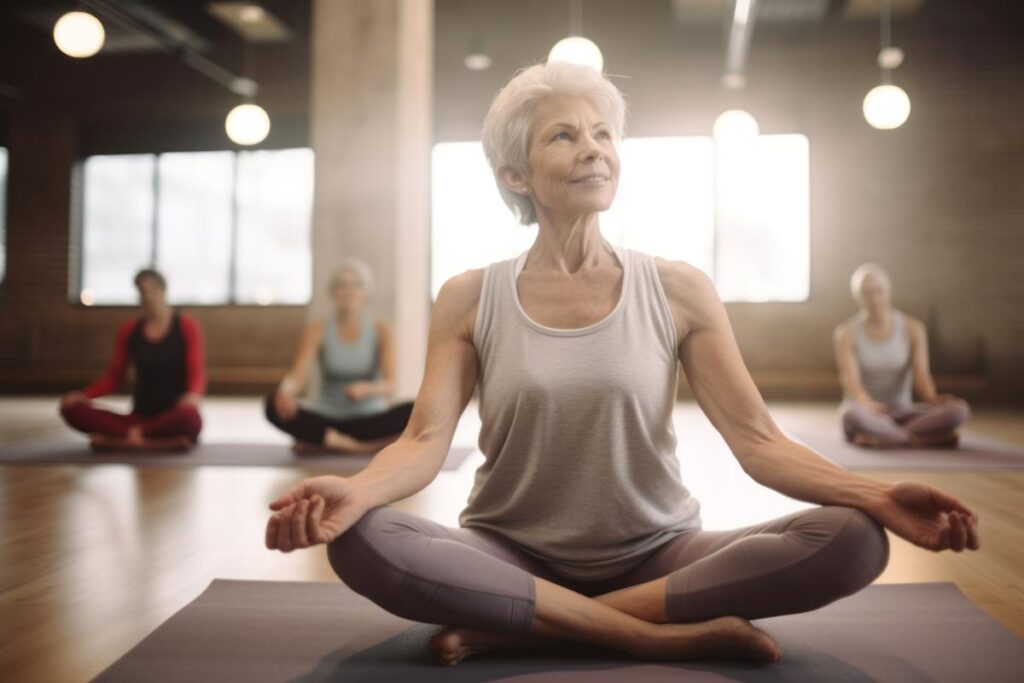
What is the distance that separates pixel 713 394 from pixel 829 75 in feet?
25.4

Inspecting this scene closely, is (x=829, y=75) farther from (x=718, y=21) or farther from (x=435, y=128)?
(x=435, y=128)

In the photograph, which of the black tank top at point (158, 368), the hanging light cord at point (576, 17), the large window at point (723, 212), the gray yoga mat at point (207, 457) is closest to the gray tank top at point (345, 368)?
the gray yoga mat at point (207, 457)

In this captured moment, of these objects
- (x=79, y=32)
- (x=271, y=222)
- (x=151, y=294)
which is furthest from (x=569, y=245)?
(x=271, y=222)

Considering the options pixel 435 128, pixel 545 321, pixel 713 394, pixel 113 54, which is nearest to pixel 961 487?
pixel 713 394

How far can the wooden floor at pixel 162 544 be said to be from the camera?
1.67 metres

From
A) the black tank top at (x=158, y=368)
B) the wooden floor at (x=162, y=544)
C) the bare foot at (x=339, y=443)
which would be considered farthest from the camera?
the black tank top at (x=158, y=368)

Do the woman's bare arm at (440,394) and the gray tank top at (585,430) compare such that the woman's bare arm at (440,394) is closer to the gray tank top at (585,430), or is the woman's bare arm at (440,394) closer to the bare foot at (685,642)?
the gray tank top at (585,430)

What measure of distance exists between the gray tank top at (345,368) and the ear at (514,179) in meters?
2.76

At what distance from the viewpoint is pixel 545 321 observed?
1.53 m

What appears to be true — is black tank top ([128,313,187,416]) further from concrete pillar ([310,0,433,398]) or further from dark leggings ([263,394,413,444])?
concrete pillar ([310,0,433,398])

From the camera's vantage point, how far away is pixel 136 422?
4.48m

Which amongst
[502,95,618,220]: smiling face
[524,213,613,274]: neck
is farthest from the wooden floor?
[502,95,618,220]: smiling face

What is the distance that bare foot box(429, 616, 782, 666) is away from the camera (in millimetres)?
1393

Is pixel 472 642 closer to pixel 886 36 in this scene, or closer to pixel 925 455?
pixel 925 455
